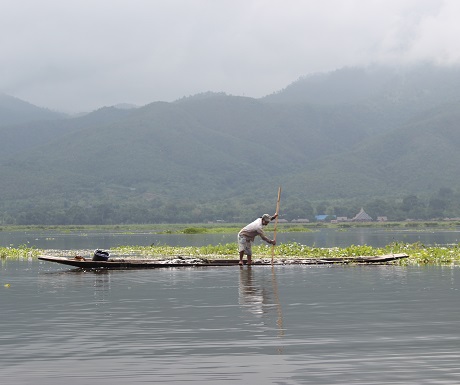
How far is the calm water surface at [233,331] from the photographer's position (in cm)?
1642

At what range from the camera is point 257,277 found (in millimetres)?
38250

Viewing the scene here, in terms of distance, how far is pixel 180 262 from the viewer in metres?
44.4

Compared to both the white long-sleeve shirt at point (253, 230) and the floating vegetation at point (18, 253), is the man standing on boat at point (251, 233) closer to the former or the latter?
the white long-sleeve shirt at point (253, 230)

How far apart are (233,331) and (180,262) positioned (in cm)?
2310

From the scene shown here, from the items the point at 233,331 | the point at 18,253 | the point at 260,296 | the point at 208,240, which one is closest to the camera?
the point at 233,331

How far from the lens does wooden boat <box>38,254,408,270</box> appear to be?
43156 millimetres

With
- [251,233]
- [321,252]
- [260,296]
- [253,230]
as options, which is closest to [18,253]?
[321,252]

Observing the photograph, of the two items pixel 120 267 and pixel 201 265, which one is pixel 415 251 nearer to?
pixel 201 265

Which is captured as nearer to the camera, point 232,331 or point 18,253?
point 232,331

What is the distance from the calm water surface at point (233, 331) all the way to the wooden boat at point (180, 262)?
217 inches

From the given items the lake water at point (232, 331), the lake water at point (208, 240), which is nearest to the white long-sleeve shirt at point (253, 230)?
the lake water at point (232, 331)

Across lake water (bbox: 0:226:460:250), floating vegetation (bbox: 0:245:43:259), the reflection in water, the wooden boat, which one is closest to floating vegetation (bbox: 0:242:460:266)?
floating vegetation (bbox: 0:245:43:259)

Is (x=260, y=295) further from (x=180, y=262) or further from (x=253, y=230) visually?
(x=180, y=262)

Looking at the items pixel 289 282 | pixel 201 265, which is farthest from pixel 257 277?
pixel 201 265
